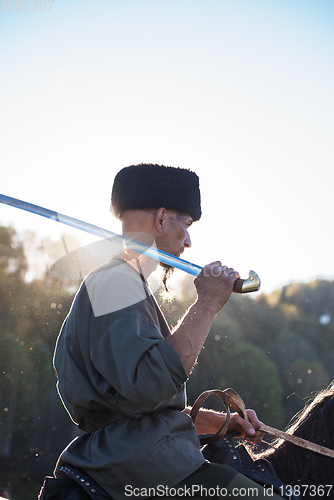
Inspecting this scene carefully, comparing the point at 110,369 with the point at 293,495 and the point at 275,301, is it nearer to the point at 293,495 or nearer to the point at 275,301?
the point at 293,495

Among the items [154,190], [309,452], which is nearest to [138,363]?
[154,190]

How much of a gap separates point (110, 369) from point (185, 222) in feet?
3.30

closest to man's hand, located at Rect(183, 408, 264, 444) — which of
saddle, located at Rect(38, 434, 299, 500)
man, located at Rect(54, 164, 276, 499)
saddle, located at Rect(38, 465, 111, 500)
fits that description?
saddle, located at Rect(38, 434, 299, 500)

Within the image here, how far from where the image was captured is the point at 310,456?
7.18 feet

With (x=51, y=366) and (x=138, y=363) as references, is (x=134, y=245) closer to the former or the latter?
(x=138, y=363)

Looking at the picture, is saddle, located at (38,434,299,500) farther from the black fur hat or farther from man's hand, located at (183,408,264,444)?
the black fur hat

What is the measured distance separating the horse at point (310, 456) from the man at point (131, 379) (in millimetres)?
636

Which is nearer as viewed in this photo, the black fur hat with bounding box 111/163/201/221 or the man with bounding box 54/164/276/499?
the man with bounding box 54/164/276/499

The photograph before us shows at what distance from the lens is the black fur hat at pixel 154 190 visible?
2.28m

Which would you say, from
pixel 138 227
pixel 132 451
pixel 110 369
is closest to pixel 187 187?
pixel 138 227

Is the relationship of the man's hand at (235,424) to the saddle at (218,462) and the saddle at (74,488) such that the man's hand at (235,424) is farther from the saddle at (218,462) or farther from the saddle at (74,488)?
the saddle at (74,488)

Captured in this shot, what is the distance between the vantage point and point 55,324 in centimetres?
2289

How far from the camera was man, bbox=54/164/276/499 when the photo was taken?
1551 mm

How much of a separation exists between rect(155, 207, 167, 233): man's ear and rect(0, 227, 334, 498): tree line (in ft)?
50.3
